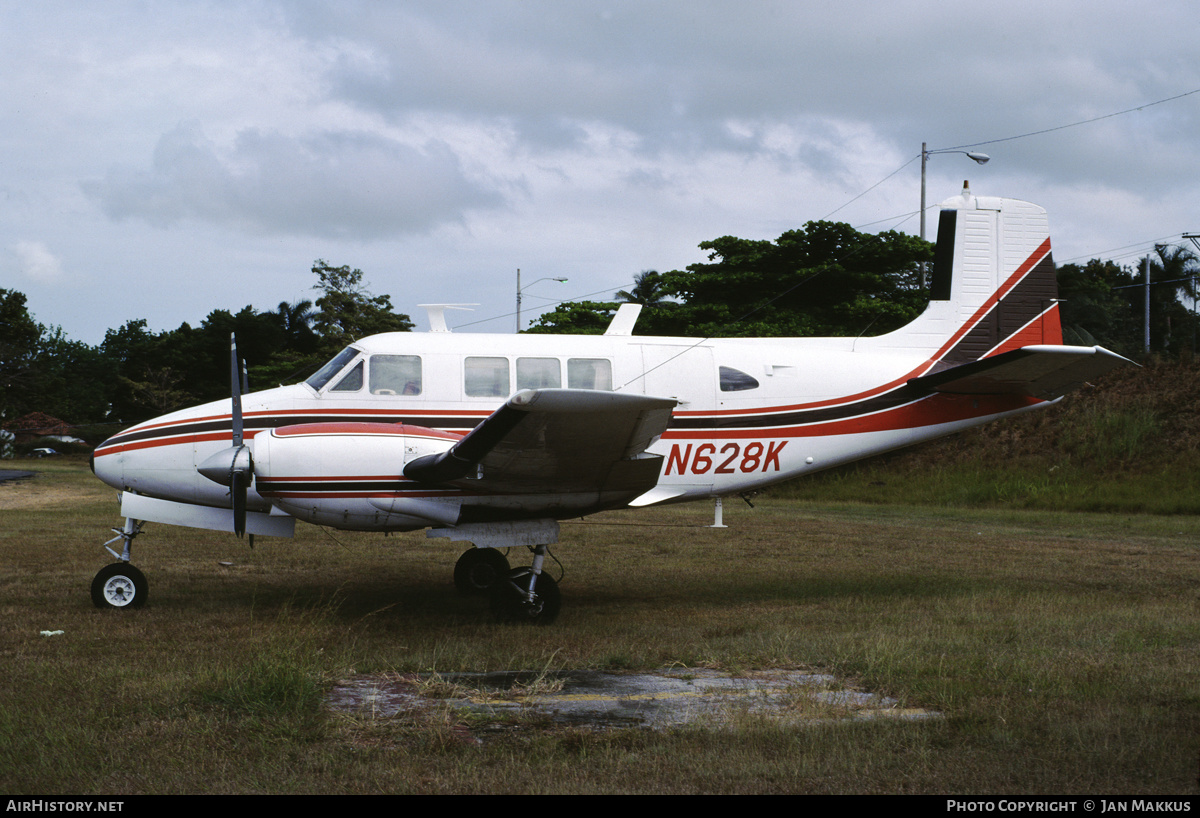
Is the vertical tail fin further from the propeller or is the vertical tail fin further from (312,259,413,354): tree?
(312,259,413,354): tree

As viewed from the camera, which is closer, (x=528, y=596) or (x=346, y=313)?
(x=528, y=596)

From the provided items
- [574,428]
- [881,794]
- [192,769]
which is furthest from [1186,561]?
[192,769]

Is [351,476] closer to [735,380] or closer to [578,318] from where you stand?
[735,380]

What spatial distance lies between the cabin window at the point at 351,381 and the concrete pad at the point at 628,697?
4.09 meters

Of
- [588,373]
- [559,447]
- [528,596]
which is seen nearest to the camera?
[559,447]

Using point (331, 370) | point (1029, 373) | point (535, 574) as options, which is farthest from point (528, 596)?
point (1029, 373)

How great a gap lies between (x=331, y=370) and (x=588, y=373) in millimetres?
2861

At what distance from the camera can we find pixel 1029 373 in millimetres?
10711

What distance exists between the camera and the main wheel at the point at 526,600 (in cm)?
939

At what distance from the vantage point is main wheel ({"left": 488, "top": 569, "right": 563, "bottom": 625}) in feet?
30.8

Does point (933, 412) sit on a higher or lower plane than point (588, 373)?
lower

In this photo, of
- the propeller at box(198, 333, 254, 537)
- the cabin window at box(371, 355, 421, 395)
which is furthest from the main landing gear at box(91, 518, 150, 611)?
the cabin window at box(371, 355, 421, 395)

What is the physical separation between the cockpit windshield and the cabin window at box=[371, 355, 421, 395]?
0.28m

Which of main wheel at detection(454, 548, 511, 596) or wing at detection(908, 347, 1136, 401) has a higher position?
wing at detection(908, 347, 1136, 401)
